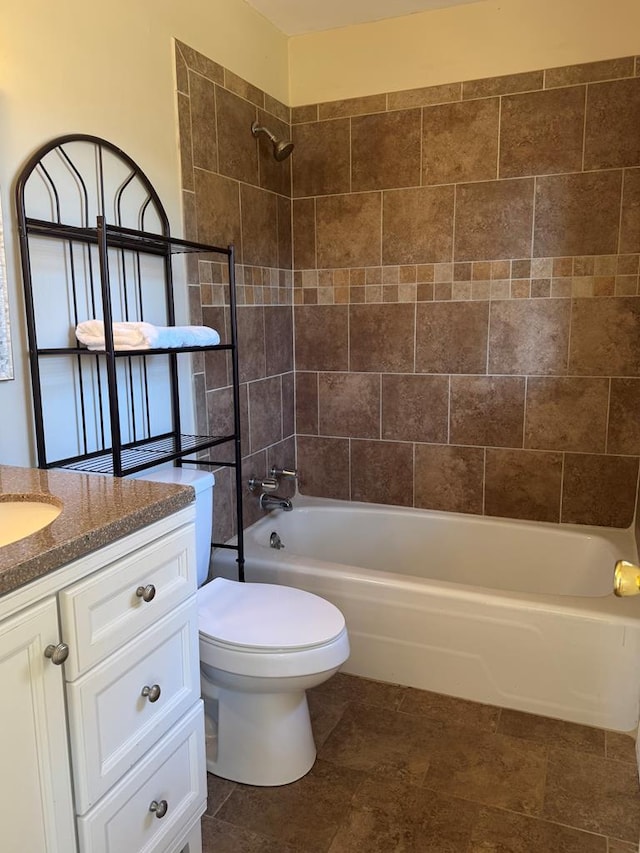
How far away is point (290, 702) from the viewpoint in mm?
1854

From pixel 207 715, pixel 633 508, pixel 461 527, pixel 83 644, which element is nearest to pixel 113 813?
pixel 83 644

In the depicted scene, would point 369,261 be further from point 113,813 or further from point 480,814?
point 113,813

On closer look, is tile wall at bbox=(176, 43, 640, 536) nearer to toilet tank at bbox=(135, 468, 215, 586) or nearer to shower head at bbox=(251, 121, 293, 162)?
shower head at bbox=(251, 121, 293, 162)

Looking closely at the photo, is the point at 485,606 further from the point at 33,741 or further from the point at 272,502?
the point at 33,741

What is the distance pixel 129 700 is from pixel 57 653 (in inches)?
10.0

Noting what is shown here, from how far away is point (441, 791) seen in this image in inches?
71.0

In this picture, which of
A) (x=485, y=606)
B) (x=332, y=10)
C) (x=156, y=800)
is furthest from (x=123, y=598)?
(x=332, y=10)

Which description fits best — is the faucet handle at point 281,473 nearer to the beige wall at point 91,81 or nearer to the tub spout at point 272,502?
the tub spout at point 272,502

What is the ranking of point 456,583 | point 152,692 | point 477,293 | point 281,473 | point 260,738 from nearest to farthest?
point 152,692
point 260,738
point 456,583
point 477,293
point 281,473

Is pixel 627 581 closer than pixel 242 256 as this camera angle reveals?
Yes

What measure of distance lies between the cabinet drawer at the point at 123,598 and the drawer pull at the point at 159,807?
39 centimetres

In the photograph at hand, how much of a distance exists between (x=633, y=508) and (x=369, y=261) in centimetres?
153

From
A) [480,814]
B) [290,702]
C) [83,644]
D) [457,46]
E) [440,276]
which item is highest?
[457,46]

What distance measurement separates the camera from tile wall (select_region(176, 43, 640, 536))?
2.52 metres
